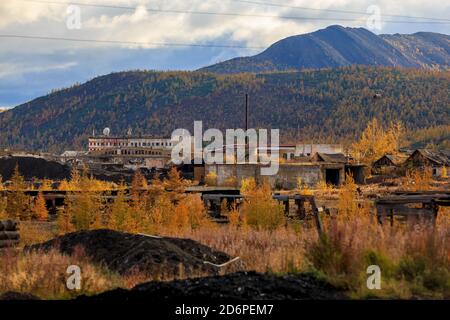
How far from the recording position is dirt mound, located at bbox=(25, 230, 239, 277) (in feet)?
43.4

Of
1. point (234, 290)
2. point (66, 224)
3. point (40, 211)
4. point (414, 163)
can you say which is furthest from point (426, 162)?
point (234, 290)

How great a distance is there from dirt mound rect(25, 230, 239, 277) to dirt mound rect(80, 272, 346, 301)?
9.18 feet

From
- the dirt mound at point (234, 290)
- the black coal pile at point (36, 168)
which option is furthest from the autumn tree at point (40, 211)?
the black coal pile at point (36, 168)

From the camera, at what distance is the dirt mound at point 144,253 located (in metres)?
13.2

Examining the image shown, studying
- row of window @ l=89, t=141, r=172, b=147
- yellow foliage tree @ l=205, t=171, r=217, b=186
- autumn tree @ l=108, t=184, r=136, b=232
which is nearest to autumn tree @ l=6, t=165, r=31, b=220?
autumn tree @ l=108, t=184, r=136, b=232

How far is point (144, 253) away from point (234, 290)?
5.59 metres

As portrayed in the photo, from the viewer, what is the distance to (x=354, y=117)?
167 m

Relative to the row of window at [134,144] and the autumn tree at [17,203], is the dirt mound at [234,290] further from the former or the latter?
the row of window at [134,144]

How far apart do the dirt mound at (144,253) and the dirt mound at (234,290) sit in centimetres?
280

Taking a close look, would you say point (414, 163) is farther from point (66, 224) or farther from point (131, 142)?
point (131, 142)

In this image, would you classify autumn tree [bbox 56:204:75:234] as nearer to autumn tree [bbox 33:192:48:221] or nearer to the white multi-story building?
autumn tree [bbox 33:192:48:221]
